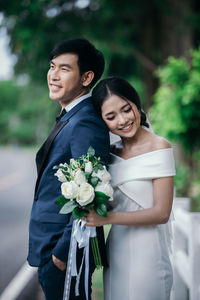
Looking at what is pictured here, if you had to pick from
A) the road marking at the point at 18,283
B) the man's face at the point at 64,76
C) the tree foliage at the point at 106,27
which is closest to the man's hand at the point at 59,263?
the man's face at the point at 64,76

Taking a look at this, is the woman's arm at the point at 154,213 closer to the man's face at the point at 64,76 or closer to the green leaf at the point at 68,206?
the green leaf at the point at 68,206

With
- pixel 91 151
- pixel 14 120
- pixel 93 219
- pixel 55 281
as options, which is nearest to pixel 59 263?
pixel 55 281

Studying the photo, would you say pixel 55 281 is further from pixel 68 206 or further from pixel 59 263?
pixel 68 206

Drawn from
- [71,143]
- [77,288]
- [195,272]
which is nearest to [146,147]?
[71,143]

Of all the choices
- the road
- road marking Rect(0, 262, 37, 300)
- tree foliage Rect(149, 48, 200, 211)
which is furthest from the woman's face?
tree foliage Rect(149, 48, 200, 211)

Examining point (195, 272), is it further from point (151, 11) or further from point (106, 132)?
point (151, 11)

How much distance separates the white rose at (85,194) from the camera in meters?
2.03

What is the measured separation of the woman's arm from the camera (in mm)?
2197

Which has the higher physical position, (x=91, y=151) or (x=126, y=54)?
(x=126, y=54)

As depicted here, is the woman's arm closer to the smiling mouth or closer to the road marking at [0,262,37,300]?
the smiling mouth

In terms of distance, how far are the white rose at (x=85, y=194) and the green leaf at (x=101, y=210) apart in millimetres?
80

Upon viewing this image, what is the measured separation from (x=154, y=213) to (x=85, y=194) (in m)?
0.48

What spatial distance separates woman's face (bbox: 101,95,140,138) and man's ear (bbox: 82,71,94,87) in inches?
9.9

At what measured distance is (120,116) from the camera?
2.38 metres
